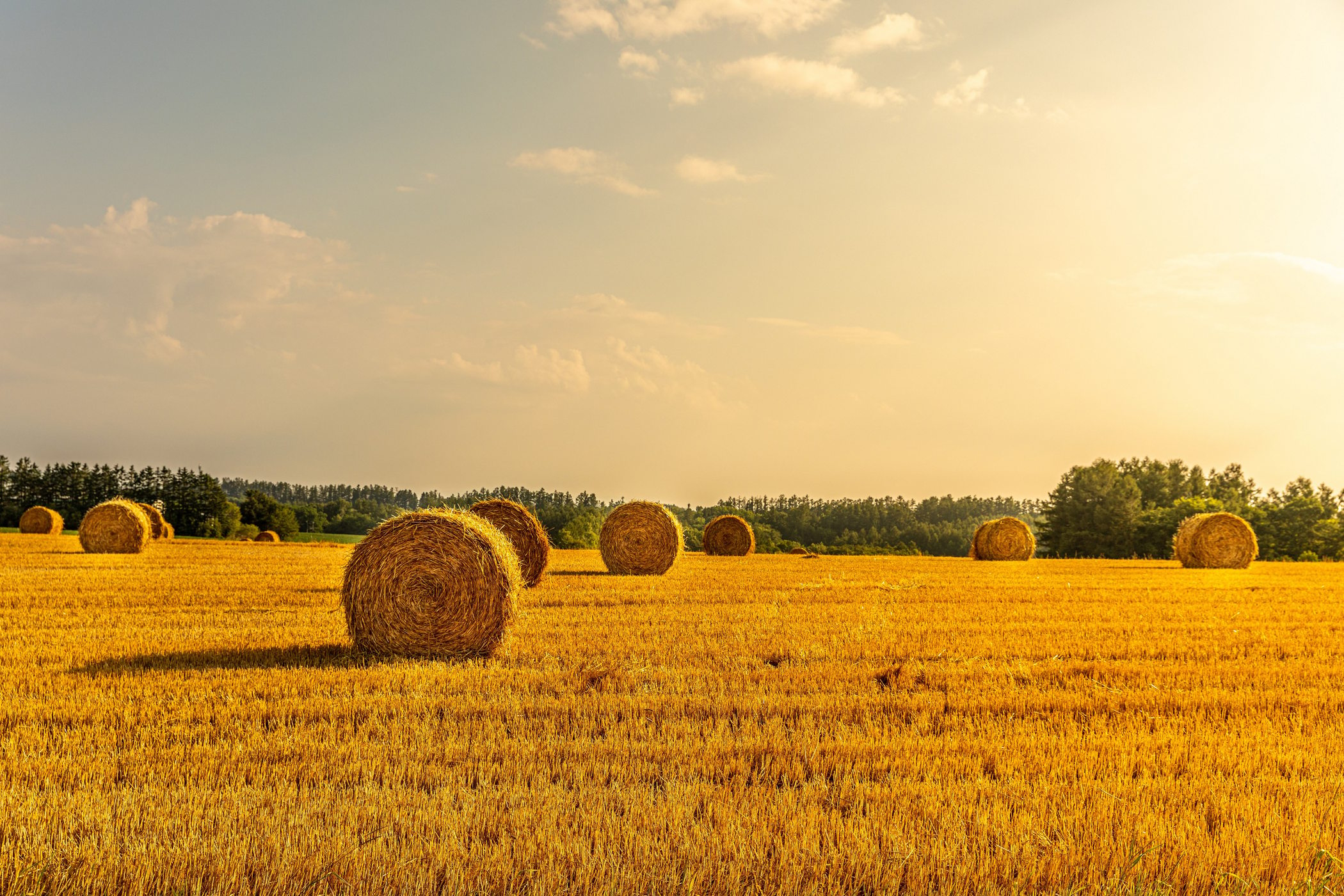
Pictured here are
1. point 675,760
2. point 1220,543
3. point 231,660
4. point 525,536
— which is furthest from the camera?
point 1220,543

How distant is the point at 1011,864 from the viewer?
453 centimetres

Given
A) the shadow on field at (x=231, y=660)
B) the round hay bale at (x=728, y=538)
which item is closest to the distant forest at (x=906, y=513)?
the round hay bale at (x=728, y=538)

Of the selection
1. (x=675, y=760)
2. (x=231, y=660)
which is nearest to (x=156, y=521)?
(x=231, y=660)

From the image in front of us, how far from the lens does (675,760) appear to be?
6027 mm

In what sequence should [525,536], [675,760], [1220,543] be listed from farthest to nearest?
[1220,543] < [525,536] < [675,760]

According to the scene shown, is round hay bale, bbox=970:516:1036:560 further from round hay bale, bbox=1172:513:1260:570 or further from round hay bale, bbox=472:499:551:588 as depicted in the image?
round hay bale, bbox=472:499:551:588

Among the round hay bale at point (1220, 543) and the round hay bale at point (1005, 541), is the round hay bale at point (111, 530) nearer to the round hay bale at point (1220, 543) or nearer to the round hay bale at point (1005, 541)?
the round hay bale at point (1005, 541)

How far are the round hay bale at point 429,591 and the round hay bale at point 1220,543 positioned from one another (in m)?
27.5

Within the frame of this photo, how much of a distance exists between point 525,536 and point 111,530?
19871mm

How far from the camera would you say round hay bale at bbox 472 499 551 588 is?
1877cm

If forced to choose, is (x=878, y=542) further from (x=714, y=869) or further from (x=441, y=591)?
(x=714, y=869)

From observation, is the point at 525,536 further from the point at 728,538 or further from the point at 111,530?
the point at 111,530

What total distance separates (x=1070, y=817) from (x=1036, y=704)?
3076mm

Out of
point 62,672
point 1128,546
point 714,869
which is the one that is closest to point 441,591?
point 62,672
